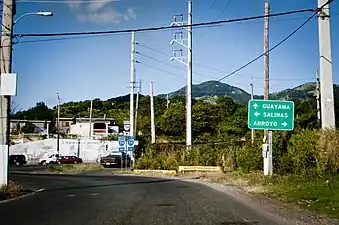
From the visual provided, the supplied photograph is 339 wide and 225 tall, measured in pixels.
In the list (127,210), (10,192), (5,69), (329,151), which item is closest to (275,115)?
(329,151)

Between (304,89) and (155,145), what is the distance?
50183mm

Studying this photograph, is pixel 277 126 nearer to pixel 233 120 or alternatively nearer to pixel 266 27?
pixel 266 27

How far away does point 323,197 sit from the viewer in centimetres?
1652

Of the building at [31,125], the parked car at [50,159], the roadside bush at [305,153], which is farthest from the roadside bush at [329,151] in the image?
the building at [31,125]

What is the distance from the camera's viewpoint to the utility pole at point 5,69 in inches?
800

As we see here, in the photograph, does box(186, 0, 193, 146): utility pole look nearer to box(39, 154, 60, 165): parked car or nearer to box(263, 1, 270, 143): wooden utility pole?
box(263, 1, 270, 143): wooden utility pole

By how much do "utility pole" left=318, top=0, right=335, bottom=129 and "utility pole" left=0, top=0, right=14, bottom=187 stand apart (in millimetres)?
13569

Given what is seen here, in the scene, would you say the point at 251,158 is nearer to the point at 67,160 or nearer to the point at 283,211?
the point at 283,211

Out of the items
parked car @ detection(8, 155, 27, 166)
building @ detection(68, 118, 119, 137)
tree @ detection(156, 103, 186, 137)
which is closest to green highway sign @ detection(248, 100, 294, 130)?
parked car @ detection(8, 155, 27, 166)

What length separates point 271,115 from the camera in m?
26.1

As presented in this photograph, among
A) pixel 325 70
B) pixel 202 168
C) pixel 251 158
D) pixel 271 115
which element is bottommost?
pixel 202 168

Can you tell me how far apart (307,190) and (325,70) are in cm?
690

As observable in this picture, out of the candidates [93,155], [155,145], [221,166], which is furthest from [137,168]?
[93,155]

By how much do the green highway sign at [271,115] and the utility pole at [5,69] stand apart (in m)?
11.8
